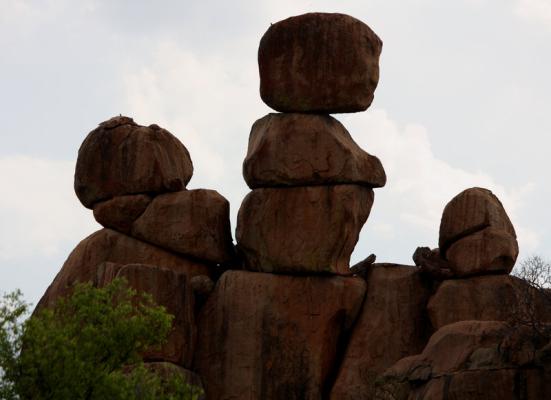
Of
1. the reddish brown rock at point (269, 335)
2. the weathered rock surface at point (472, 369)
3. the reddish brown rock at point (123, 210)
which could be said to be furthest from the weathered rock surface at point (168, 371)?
the weathered rock surface at point (472, 369)

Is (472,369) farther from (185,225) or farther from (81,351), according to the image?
(185,225)

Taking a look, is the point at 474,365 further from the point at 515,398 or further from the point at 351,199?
the point at 351,199

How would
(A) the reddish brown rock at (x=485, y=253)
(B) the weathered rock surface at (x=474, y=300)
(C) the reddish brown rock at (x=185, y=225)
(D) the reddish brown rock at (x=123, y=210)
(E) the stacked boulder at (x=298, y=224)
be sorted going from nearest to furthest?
(B) the weathered rock surface at (x=474, y=300) < (E) the stacked boulder at (x=298, y=224) < (A) the reddish brown rock at (x=485, y=253) < (C) the reddish brown rock at (x=185, y=225) < (D) the reddish brown rock at (x=123, y=210)

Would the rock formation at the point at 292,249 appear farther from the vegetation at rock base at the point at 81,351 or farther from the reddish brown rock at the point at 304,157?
the vegetation at rock base at the point at 81,351

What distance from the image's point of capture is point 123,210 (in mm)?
42812

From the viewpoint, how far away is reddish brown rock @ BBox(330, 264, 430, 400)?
4131 centimetres

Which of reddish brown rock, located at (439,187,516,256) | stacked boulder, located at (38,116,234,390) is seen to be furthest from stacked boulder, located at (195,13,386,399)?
reddish brown rock, located at (439,187,516,256)

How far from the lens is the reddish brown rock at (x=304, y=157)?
41.9 metres

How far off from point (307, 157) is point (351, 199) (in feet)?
5.89

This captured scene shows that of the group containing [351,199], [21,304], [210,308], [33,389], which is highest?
[351,199]

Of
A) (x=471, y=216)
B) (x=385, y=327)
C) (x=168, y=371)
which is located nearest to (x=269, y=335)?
(x=385, y=327)

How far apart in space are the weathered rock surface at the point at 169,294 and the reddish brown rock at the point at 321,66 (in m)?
6.66

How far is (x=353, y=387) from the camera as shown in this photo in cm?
4075

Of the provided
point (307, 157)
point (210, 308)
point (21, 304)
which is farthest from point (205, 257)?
point (21, 304)
